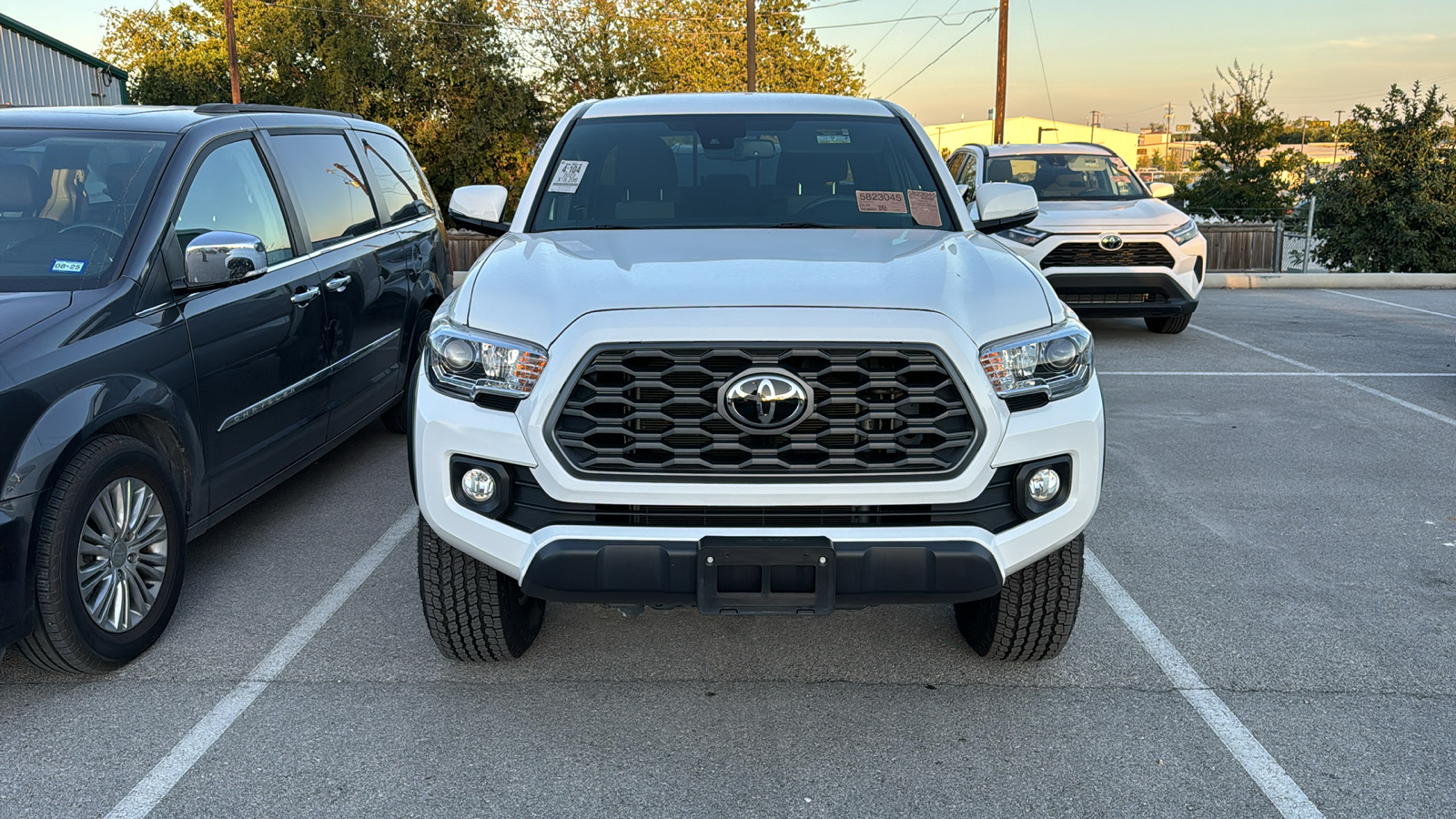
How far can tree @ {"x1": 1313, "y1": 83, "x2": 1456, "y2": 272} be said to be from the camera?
1817 centimetres

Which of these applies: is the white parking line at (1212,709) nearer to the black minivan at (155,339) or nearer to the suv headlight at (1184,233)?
the black minivan at (155,339)

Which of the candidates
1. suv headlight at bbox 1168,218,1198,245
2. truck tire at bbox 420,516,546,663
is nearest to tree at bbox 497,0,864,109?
suv headlight at bbox 1168,218,1198,245

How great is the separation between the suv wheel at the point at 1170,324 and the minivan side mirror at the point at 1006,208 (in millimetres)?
6855

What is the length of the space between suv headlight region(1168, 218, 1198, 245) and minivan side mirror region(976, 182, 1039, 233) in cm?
608

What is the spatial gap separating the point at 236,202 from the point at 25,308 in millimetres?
1341

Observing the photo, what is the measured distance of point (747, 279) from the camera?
3.19 m

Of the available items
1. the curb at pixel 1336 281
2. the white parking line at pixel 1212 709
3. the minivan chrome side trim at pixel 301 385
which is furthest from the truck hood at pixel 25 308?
the curb at pixel 1336 281

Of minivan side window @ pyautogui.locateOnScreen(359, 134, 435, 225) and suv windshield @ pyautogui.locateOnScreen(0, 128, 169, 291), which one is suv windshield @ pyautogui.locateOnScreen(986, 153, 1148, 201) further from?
suv windshield @ pyautogui.locateOnScreen(0, 128, 169, 291)

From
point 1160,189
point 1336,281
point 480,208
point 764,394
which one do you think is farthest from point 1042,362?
point 1336,281

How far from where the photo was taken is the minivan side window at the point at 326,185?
17.5 ft

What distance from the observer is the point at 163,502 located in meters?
3.84

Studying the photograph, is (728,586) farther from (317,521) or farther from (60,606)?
(317,521)

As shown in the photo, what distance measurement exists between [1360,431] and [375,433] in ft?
20.0

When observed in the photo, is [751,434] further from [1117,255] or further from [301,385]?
[1117,255]
